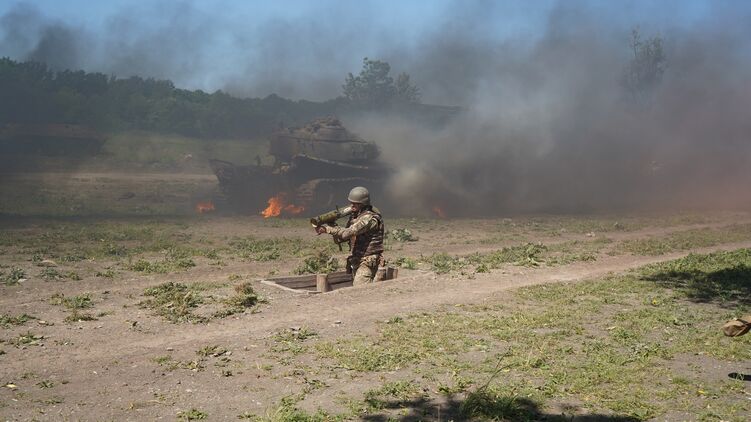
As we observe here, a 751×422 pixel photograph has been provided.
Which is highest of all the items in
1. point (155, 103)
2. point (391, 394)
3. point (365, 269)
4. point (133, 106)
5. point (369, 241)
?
point (155, 103)

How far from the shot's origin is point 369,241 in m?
13.8

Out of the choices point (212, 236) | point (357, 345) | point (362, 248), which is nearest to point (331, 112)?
point (212, 236)

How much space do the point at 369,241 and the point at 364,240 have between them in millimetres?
100

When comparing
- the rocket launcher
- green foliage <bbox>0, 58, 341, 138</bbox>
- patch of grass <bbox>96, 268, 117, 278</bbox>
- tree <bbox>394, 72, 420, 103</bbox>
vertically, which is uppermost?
tree <bbox>394, 72, 420, 103</bbox>

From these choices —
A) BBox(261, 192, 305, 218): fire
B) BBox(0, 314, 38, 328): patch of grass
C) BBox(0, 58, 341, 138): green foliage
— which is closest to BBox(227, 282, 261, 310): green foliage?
BBox(0, 314, 38, 328): patch of grass

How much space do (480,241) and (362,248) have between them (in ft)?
30.6

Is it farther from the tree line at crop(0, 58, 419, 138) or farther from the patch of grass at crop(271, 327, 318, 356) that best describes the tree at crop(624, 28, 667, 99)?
the patch of grass at crop(271, 327, 318, 356)

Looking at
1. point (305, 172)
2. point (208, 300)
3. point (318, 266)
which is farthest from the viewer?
point (305, 172)

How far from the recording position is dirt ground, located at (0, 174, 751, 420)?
7504 millimetres

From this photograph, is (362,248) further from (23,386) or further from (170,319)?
(23,386)

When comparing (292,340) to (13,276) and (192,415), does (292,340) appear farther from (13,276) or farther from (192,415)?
(13,276)

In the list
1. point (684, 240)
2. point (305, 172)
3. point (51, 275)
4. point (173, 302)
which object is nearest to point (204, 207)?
point (305, 172)

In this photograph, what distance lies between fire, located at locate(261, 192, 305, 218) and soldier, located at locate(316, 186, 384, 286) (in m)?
17.1

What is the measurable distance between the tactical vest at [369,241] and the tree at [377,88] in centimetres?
5217
